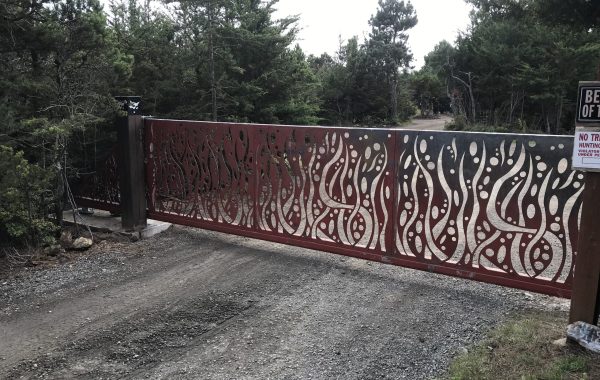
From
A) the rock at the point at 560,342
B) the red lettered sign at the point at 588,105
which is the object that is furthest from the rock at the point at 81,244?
the red lettered sign at the point at 588,105

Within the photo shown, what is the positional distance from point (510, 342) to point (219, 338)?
6.97ft

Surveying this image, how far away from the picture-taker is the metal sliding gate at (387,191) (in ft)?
13.3

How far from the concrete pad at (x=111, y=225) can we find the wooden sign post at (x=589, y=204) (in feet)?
16.4

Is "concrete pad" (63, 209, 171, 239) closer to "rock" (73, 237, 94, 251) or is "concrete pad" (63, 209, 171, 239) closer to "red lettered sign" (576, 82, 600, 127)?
"rock" (73, 237, 94, 251)

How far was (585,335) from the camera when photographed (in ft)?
10.6

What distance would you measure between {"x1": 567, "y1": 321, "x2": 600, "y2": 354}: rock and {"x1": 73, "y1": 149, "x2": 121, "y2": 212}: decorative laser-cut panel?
5.70 metres

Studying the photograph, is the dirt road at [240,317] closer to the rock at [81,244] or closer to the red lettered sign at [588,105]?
the rock at [81,244]

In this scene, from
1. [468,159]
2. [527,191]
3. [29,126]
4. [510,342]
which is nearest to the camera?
[510,342]

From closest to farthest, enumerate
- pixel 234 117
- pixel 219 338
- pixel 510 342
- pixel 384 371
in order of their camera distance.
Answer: pixel 384 371 < pixel 510 342 < pixel 219 338 < pixel 234 117

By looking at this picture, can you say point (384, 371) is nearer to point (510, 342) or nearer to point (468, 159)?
point (510, 342)

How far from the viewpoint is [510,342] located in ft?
11.5

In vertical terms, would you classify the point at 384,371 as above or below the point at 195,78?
below

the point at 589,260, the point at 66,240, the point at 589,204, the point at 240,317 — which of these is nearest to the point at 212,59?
the point at 66,240

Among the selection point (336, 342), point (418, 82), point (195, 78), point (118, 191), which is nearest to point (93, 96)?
point (118, 191)
